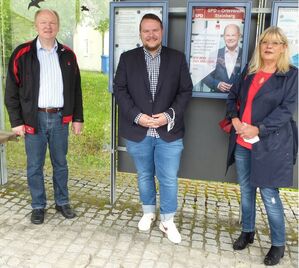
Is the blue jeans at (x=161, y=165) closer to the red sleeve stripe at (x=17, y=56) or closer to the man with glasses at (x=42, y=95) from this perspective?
the man with glasses at (x=42, y=95)

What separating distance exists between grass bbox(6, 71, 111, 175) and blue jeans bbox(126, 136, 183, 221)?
1682 mm

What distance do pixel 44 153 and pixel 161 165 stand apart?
1.24 m

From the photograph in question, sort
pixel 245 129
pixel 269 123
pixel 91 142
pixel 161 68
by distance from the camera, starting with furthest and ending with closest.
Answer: pixel 91 142, pixel 161 68, pixel 245 129, pixel 269 123

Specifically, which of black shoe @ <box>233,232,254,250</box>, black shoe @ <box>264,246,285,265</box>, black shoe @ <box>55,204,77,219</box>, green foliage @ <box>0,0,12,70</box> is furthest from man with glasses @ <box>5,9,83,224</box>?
black shoe @ <box>264,246,285,265</box>

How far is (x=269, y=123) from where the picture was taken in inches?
115

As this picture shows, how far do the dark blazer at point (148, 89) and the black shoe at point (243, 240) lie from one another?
3.63ft

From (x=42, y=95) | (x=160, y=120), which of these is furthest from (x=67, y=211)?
(x=160, y=120)

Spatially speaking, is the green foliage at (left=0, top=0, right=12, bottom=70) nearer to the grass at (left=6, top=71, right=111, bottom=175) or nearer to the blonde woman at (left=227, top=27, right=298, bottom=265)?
the grass at (left=6, top=71, right=111, bottom=175)

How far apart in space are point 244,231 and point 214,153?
879mm

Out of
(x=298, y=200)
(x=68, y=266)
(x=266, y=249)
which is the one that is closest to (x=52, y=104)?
(x=68, y=266)

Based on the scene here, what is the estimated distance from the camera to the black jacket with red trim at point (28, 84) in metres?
3.58

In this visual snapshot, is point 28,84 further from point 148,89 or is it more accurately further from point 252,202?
point 252,202

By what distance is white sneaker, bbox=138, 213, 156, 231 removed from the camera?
383 centimetres

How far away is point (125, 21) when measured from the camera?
12.6ft
